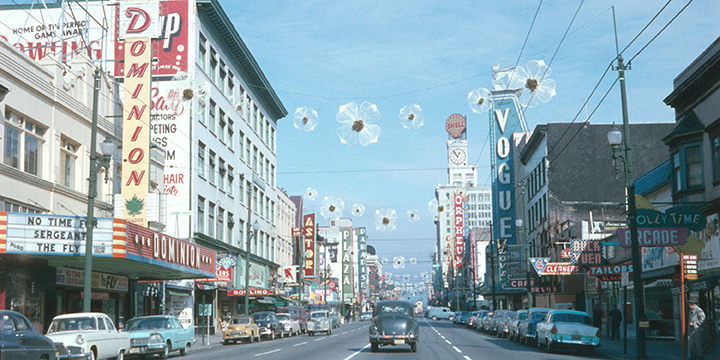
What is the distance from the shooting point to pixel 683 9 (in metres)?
16.4

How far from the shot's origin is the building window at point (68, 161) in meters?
29.4

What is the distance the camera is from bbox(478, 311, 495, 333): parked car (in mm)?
46522

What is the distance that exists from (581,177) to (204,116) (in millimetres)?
31373

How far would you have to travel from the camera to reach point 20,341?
47.1 ft

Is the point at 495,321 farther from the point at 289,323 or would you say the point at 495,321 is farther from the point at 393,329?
the point at 393,329

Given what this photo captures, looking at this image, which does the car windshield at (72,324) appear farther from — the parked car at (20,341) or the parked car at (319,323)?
the parked car at (319,323)

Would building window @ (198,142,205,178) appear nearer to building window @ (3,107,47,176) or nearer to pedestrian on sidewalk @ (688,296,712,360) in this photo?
building window @ (3,107,47,176)

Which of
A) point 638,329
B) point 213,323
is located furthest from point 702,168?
point 213,323

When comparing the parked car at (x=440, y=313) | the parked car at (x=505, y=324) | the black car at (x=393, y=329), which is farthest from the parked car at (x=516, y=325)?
the parked car at (x=440, y=313)

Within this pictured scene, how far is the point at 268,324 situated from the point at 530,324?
1664 centimetres

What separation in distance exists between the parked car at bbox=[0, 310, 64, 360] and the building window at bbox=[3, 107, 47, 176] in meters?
12.0

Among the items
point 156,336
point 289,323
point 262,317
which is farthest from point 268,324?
point 156,336

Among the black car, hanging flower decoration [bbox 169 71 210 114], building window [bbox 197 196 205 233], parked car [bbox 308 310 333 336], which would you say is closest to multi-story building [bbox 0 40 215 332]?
hanging flower decoration [bbox 169 71 210 114]

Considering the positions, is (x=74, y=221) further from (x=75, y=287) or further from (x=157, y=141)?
(x=157, y=141)
